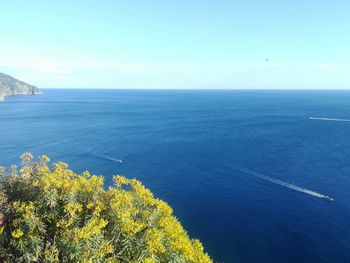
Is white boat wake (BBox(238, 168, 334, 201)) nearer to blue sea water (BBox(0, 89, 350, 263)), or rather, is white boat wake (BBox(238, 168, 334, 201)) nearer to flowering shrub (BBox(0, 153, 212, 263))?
blue sea water (BBox(0, 89, 350, 263))

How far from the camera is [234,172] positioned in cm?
11244

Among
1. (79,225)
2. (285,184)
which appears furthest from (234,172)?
(79,225)

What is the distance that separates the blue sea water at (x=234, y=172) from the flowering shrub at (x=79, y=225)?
45359mm

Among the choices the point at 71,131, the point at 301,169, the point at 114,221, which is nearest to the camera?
the point at 114,221

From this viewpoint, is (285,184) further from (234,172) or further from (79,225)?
(79,225)

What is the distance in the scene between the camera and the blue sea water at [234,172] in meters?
71.6

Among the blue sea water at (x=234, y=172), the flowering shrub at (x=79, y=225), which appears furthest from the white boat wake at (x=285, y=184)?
the flowering shrub at (x=79, y=225)

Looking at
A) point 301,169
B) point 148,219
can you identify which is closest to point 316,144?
point 301,169

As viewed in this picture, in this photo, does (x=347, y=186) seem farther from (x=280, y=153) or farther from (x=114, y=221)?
(x=114, y=221)

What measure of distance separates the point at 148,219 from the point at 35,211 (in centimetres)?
887

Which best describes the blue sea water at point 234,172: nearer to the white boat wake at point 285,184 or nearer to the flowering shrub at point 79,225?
the white boat wake at point 285,184

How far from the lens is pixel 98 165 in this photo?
381 feet

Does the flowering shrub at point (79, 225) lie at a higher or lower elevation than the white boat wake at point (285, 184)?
higher

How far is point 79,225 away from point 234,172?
93.1 m
